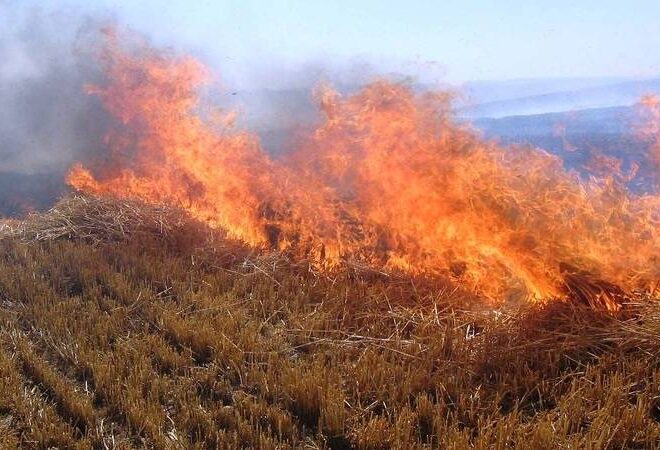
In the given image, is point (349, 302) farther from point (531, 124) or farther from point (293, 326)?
point (531, 124)

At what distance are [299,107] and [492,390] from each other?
721 inches

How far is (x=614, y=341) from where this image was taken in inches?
143

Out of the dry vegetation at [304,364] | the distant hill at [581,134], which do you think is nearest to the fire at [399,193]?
the dry vegetation at [304,364]

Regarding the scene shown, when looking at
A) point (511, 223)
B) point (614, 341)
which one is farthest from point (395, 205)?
point (614, 341)

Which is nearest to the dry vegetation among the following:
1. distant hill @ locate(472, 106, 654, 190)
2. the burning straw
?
the burning straw

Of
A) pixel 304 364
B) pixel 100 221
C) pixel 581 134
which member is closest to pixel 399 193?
pixel 304 364

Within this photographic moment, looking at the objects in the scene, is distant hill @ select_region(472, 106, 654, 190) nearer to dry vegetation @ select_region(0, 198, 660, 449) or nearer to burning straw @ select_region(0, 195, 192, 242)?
burning straw @ select_region(0, 195, 192, 242)

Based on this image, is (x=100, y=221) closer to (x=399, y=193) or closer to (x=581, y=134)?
(x=399, y=193)

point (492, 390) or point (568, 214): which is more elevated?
point (568, 214)

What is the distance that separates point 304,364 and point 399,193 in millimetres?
3185

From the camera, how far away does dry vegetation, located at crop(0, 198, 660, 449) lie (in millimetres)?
2859

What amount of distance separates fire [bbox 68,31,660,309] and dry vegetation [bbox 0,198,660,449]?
604 mm

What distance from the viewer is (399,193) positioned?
6.34 metres

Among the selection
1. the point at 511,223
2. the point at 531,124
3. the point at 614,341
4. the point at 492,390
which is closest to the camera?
the point at 492,390
